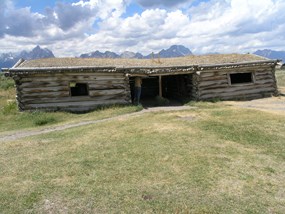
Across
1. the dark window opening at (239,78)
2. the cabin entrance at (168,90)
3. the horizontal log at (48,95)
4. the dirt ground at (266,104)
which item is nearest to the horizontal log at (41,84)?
the horizontal log at (48,95)

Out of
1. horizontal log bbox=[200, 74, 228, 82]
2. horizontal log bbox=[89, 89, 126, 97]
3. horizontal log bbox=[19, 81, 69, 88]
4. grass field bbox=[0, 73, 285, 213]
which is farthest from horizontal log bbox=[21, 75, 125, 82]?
grass field bbox=[0, 73, 285, 213]

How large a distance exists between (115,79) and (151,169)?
37.5ft

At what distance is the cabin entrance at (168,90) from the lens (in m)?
22.1

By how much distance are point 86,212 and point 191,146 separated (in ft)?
16.4

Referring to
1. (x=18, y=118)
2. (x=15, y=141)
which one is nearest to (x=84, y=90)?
(x=18, y=118)

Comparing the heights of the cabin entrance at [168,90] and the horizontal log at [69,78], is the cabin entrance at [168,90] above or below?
below

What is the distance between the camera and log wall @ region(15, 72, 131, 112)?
61.4ft

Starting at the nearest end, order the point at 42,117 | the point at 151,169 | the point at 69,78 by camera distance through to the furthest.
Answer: the point at 151,169 → the point at 42,117 → the point at 69,78

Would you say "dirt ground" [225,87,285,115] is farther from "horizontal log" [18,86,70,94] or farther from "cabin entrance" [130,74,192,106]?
"horizontal log" [18,86,70,94]

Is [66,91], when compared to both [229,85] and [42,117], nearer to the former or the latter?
[42,117]

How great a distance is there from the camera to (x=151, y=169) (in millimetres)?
9102

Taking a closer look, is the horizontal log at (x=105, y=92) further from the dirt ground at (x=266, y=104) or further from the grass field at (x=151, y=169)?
the dirt ground at (x=266, y=104)

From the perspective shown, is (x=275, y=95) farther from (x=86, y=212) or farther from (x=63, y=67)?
(x=86, y=212)

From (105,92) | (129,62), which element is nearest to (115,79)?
(105,92)
